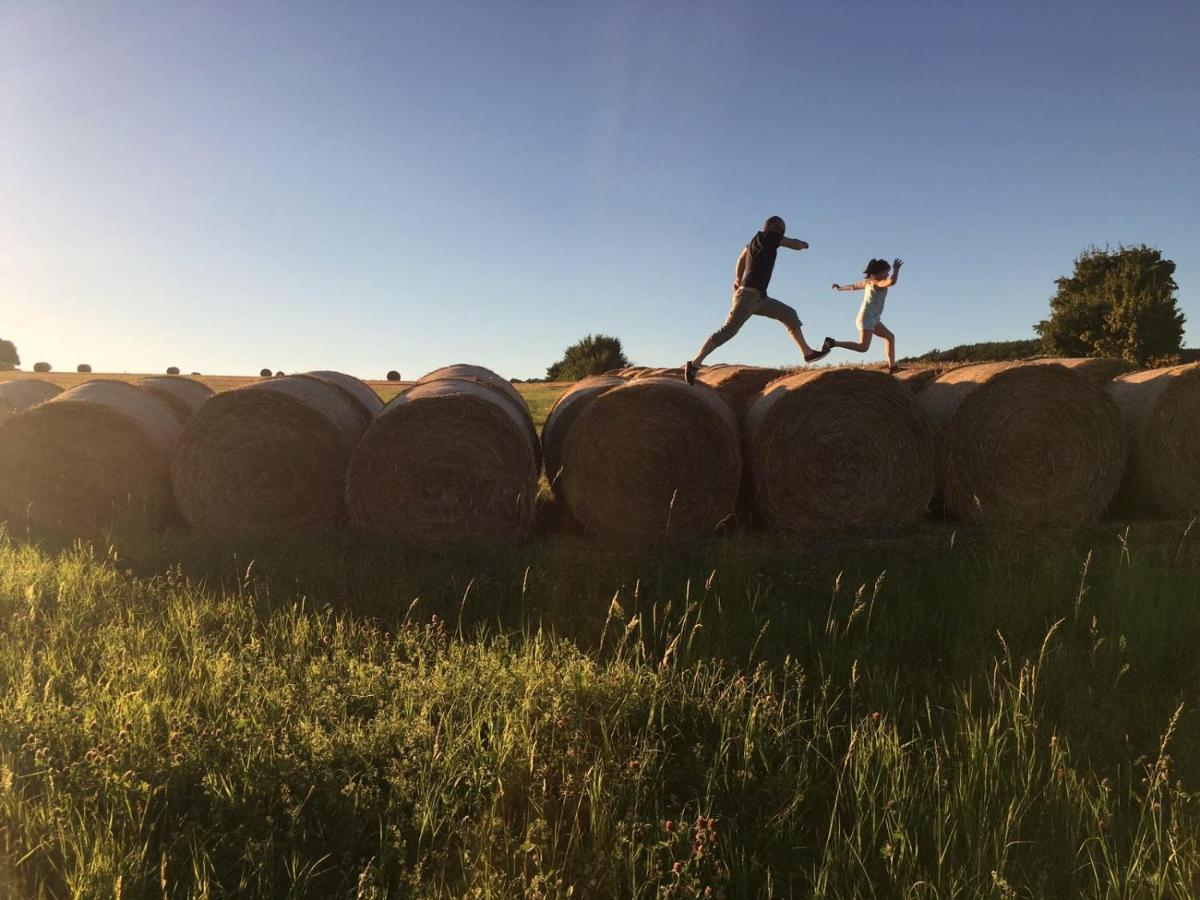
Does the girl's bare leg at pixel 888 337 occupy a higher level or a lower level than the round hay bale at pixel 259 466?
higher

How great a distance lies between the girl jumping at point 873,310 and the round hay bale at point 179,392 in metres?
8.59

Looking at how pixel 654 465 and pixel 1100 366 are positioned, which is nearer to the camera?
pixel 654 465

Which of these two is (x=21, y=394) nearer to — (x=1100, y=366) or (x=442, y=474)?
(x=442, y=474)

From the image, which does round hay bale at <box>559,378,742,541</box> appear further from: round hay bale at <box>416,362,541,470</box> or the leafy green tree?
the leafy green tree

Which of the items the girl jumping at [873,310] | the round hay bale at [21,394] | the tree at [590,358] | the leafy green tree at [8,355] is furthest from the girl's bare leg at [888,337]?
the leafy green tree at [8,355]

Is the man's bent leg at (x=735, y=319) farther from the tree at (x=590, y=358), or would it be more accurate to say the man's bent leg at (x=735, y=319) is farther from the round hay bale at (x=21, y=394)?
the tree at (x=590, y=358)

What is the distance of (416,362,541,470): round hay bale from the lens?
8.45 metres

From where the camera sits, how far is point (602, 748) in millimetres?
2932

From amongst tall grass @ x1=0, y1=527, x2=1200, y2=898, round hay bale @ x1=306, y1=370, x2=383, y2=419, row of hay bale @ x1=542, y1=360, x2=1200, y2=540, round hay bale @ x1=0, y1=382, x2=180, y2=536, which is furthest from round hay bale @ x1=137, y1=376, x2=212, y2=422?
row of hay bale @ x1=542, y1=360, x2=1200, y2=540

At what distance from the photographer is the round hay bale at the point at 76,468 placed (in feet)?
25.3

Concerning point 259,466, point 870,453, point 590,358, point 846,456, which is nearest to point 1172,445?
point 870,453

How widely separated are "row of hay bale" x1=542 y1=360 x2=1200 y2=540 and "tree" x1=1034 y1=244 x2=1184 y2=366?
34.2m

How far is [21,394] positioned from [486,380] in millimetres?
7265

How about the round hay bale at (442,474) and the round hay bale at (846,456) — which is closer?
the round hay bale at (442,474)
